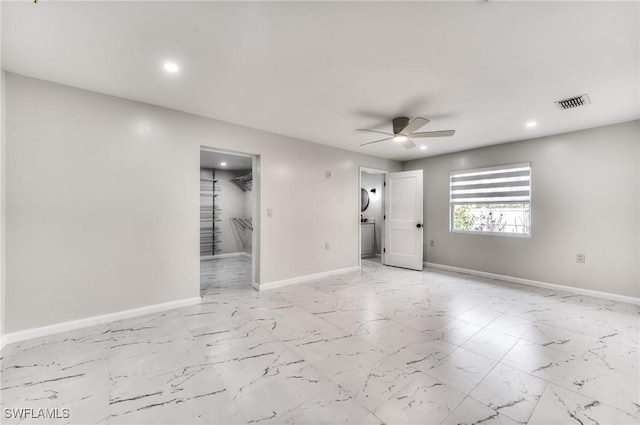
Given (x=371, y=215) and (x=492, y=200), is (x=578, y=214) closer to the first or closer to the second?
(x=492, y=200)

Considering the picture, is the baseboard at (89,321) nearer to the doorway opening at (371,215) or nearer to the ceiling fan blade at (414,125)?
the ceiling fan blade at (414,125)

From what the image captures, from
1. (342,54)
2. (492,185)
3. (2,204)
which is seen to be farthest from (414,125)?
(2,204)

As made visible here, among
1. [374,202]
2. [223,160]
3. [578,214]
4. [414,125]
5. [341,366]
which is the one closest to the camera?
[341,366]

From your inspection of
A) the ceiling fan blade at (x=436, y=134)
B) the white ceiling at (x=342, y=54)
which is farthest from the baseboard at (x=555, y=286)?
the ceiling fan blade at (x=436, y=134)

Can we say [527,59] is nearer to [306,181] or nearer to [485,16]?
→ [485,16]

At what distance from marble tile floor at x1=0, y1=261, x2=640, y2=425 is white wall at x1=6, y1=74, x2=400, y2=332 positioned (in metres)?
0.40

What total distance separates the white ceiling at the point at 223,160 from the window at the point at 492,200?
14.4 feet

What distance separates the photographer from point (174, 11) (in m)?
1.67

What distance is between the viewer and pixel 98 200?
276 cm

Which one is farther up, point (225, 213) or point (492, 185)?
point (492, 185)

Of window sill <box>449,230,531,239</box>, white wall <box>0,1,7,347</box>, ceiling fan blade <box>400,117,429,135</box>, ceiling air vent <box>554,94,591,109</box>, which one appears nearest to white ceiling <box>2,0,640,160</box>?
ceiling air vent <box>554,94,591,109</box>

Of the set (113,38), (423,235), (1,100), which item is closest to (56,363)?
(1,100)

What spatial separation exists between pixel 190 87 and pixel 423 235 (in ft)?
16.9

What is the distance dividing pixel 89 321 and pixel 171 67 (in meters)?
2.67
